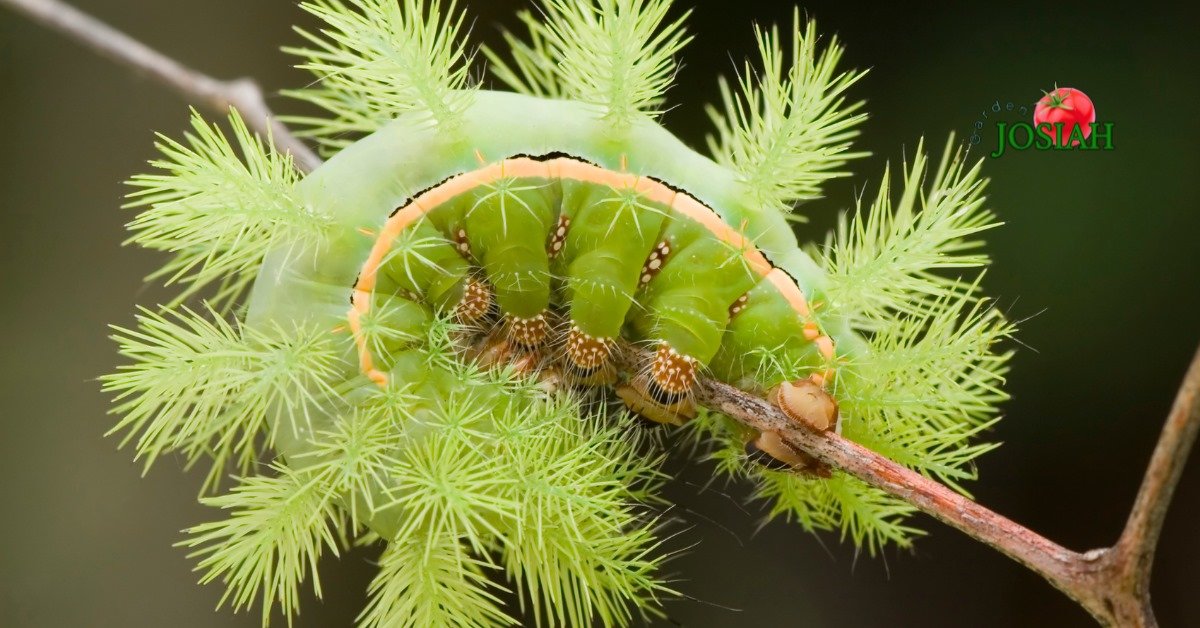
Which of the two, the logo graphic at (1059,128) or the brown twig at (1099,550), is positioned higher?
the logo graphic at (1059,128)

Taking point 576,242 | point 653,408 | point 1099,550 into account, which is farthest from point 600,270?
point 1099,550

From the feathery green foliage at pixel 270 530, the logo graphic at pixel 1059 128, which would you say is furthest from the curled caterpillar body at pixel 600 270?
the logo graphic at pixel 1059 128

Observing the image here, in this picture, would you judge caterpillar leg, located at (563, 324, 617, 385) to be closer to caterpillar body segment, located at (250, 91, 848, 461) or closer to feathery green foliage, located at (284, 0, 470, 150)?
caterpillar body segment, located at (250, 91, 848, 461)

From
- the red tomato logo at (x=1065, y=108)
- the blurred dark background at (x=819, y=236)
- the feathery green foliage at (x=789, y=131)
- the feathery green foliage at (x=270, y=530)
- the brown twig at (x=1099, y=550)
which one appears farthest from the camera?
the blurred dark background at (x=819, y=236)

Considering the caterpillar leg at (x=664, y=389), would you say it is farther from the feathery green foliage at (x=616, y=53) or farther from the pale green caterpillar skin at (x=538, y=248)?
the feathery green foliage at (x=616, y=53)

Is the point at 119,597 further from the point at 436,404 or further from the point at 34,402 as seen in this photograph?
the point at 436,404

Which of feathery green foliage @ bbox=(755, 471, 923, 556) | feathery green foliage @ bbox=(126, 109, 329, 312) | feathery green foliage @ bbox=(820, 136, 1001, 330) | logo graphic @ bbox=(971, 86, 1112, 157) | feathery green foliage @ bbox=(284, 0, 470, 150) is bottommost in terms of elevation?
feathery green foliage @ bbox=(755, 471, 923, 556)

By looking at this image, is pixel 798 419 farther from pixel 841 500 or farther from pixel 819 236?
pixel 819 236

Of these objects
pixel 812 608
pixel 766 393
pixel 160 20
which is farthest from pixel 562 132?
pixel 160 20

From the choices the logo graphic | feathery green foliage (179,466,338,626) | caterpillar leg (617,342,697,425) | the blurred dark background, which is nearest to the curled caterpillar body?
caterpillar leg (617,342,697,425)
